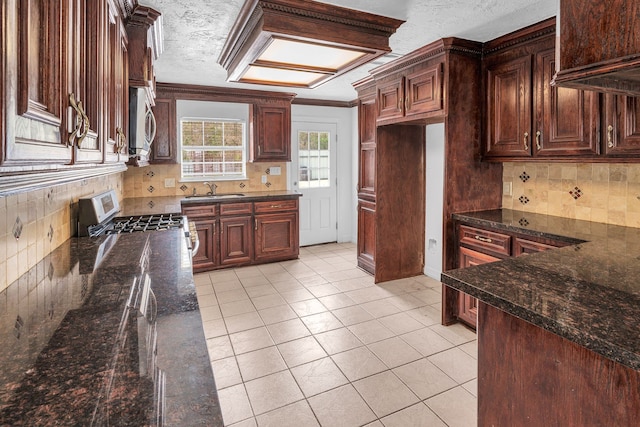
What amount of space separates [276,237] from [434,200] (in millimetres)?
2157

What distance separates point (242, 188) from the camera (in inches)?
212

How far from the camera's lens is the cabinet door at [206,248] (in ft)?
14.9

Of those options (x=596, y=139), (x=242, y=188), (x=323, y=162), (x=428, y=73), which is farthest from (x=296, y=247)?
(x=596, y=139)

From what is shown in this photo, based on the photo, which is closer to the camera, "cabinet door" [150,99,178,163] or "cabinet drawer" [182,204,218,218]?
"cabinet drawer" [182,204,218,218]

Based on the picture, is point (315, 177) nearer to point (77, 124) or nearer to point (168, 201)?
point (168, 201)

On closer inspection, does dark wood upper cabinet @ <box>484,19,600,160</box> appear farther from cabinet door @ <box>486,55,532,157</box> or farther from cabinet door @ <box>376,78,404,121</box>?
cabinet door @ <box>376,78,404,121</box>

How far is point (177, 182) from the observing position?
16.4 ft

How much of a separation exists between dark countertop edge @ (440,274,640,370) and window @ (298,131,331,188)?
465 centimetres

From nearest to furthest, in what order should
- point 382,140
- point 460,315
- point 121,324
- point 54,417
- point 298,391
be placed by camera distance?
point 54,417
point 121,324
point 298,391
point 460,315
point 382,140

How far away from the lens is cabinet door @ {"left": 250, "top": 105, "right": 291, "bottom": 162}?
16.7 feet

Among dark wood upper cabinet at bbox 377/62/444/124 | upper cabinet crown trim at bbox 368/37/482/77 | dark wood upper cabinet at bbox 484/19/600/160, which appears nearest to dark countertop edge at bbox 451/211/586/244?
dark wood upper cabinet at bbox 484/19/600/160

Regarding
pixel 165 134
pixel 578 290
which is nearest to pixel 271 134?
pixel 165 134

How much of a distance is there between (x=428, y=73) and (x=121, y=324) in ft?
9.80

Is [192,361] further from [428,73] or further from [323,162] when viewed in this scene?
[323,162]
